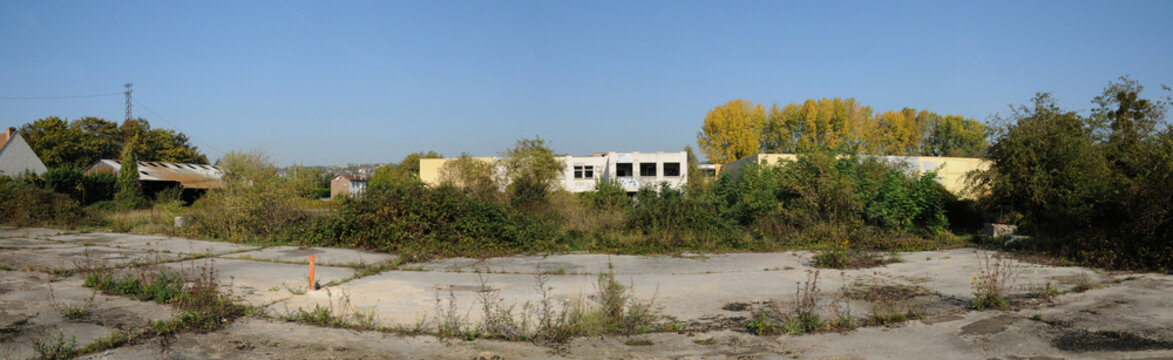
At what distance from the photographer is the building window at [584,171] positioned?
54312mm

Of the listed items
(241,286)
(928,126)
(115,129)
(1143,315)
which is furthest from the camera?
(928,126)

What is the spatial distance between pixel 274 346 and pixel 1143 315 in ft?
34.9

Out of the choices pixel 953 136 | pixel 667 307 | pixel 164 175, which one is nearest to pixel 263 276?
pixel 667 307

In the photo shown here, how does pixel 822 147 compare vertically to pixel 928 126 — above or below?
below

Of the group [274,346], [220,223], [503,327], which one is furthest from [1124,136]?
[220,223]

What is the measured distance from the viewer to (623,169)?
174 ft

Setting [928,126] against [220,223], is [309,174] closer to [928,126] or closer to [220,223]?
[220,223]

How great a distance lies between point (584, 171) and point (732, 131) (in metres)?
20.8

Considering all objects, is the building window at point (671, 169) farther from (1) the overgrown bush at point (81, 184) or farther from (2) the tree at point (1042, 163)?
(1) the overgrown bush at point (81, 184)

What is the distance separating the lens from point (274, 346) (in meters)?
6.45

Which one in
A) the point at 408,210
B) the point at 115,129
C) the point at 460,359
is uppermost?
the point at 115,129

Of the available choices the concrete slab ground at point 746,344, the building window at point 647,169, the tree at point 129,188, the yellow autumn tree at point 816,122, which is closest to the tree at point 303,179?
the concrete slab ground at point 746,344

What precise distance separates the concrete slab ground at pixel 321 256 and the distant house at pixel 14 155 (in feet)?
129

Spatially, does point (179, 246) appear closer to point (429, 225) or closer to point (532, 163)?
point (429, 225)
